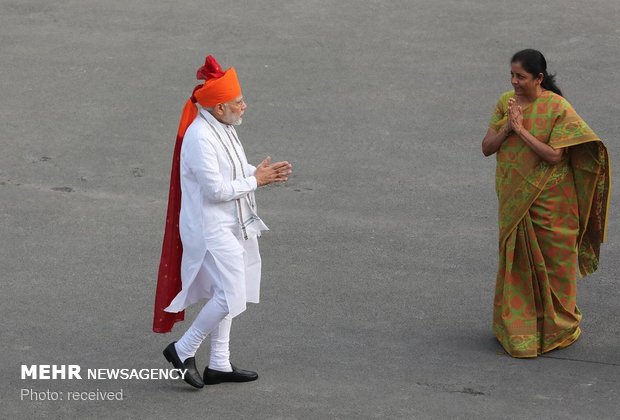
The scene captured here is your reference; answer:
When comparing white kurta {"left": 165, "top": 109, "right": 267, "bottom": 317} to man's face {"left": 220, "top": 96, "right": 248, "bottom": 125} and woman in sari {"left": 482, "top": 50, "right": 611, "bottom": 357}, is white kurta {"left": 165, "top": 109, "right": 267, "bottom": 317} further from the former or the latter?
woman in sari {"left": 482, "top": 50, "right": 611, "bottom": 357}

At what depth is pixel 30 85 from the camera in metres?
12.2

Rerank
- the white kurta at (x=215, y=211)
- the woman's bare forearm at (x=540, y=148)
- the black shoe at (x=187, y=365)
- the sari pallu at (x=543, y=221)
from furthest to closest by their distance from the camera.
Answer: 1. the sari pallu at (x=543, y=221)
2. the woman's bare forearm at (x=540, y=148)
3. the black shoe at (x=187, y=365)
4. the white kurta at (x=215, y=211)

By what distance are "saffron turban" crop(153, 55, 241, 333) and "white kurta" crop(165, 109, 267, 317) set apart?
0.07m

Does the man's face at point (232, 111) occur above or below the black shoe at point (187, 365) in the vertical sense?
above

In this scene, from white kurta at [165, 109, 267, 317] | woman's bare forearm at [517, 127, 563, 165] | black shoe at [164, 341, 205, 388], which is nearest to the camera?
white kurta at [165, 109, 267, 317]

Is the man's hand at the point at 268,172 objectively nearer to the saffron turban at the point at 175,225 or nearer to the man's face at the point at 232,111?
the man's face at the point at 232,111

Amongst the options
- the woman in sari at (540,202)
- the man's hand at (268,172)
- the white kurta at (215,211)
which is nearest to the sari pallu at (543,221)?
the woman in sari at (540,202)

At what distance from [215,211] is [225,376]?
0.99 meters

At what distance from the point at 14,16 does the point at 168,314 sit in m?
8.09

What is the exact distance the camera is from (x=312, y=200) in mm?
10016

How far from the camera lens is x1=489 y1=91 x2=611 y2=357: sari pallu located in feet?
23.9

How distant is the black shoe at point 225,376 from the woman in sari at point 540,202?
1.65 m

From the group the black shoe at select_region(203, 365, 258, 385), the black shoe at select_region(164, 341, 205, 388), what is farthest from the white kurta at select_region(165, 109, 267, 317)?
the black shoe at select_region(203, 365, 258, 385)

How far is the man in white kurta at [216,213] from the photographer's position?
6586 mm
